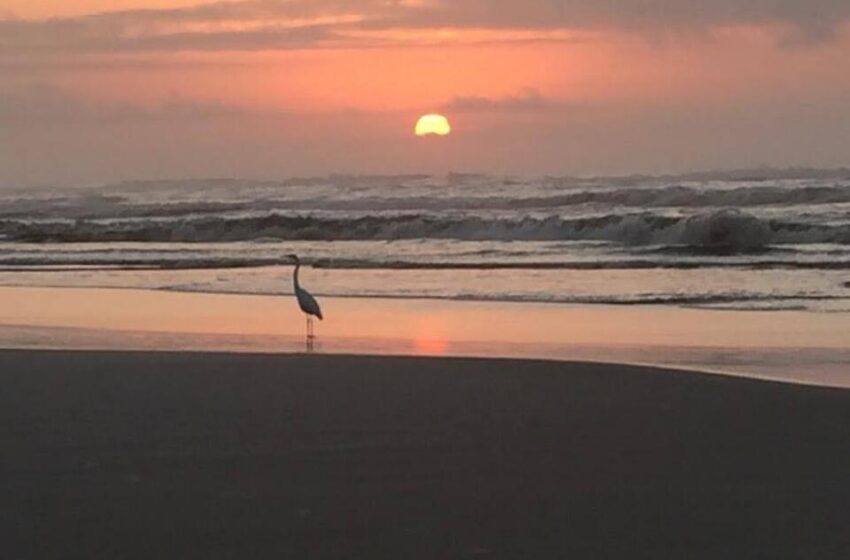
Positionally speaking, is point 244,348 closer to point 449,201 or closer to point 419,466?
point 419,466

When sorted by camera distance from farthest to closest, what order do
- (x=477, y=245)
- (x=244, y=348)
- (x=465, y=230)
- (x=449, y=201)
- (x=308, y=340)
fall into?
(x=449, y=201) → (x=465, y=230) → (x=477, y=245) → (x=308, y=340) → (x=244, y=348)

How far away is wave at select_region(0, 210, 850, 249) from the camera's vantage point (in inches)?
987

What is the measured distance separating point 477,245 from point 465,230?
11.3ft

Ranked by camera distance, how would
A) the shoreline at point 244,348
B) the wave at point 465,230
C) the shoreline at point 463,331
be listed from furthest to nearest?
the wave at point 465,230, the shoreline at point 463,331, the shoreline at point 244,348

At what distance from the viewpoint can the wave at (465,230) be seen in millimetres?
25078

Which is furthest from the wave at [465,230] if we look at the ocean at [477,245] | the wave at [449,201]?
the wave at [449,201]

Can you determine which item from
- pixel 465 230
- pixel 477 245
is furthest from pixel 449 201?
pixel 477 245

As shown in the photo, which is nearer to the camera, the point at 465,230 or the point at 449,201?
the point at 465,230

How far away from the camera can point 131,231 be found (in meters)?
30.4

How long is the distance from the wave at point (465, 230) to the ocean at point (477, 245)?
0.17 ft

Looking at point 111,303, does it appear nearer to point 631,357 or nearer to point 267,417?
point 631,357

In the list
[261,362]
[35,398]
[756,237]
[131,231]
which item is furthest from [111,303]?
[131,231]

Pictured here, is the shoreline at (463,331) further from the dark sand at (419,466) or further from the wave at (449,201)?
the wave at (449,201)

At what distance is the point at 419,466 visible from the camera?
5.12m
